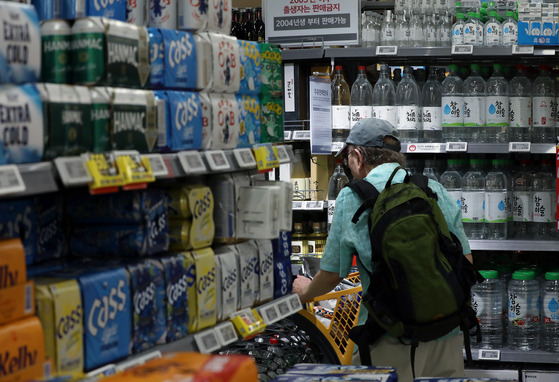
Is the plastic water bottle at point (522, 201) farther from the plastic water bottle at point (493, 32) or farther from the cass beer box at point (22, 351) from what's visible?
the cass beer box at point (22, 351)

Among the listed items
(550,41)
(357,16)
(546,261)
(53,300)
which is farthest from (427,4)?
(53,300)

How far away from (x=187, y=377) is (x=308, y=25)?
3.50 m

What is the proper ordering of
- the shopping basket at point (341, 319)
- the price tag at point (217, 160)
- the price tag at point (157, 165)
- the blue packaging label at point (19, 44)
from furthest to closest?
1. the shopping basket at point (341, 319)
2. the price tag at point (217, 160)
3. the price tag at point (157, 165)
4. the blue packaging label at point (19, 44)

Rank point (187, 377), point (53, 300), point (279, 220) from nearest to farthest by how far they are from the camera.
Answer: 1. point (187, 377)
2. point (53, 300)
3. point (279, 220)

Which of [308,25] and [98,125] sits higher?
[308,25]

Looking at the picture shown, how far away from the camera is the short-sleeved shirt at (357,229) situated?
123 inches

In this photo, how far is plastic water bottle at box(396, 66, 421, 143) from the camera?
457 centimetres

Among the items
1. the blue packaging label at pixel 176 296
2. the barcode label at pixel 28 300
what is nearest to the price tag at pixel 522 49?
the blue packaging label at pixel 176 296

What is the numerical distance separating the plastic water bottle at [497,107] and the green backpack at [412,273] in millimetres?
1671

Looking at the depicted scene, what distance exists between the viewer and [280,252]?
256 cm

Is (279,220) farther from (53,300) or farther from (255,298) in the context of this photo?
(53,300)

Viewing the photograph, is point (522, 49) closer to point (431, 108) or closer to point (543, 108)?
point (543, 108)

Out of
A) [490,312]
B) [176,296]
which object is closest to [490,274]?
[490,312]

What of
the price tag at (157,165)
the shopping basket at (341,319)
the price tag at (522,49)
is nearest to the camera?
the price tag at (157,165)
